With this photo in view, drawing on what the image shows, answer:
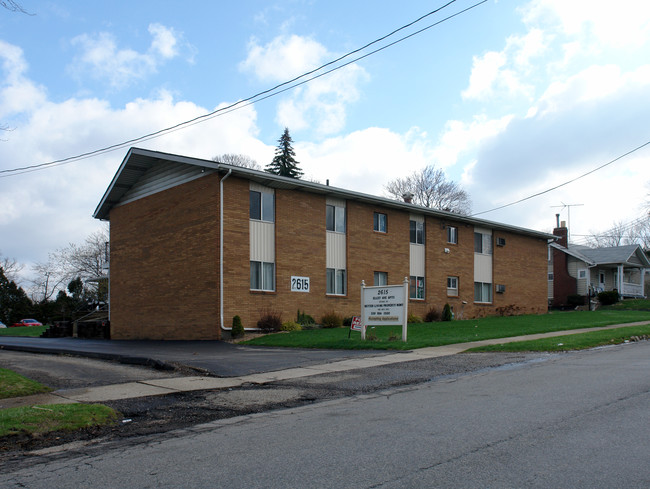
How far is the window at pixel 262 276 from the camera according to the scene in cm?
2403

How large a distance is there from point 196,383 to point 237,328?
1128 cm

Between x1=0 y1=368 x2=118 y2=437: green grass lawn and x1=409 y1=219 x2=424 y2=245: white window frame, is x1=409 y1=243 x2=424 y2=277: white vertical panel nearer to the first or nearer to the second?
x1=409 y1=219 x2=424 y2=245: white window frame

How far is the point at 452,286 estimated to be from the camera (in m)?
33.8

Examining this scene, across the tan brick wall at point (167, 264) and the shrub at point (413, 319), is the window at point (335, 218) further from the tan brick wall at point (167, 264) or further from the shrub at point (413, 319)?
the tan brick wall at point (167, 264)

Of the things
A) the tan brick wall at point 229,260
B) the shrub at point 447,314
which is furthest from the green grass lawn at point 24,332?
the shrub at point 447,314

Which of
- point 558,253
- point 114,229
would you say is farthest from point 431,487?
point 558,253

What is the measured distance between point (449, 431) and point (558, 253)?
162 ft

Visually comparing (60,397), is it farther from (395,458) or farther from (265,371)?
(395,458)

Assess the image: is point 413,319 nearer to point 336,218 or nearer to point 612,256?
point 336,218

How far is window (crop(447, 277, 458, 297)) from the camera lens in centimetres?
3356

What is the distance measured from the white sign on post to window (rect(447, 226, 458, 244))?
1627 centimetres

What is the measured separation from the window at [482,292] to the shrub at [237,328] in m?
17.7

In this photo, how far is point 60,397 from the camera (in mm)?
9617

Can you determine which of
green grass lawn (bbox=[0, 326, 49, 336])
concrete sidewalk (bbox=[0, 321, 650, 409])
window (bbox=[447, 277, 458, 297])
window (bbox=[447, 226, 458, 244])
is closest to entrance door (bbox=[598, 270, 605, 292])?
window (bbox=[447, 226, 458, 244])
